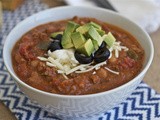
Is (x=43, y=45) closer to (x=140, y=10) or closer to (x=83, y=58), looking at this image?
(x=83, y=58)

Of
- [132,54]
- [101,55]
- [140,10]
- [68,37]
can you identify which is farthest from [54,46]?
[140,10]

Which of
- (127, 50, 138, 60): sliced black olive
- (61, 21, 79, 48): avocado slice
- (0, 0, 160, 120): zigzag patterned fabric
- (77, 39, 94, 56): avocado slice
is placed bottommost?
(0, 0, 160, 120): zigzag patterned fabric

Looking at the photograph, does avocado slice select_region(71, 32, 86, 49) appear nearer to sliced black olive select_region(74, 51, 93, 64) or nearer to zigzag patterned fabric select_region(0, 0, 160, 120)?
sliced black olive select_region(74, 51, 93, 64)

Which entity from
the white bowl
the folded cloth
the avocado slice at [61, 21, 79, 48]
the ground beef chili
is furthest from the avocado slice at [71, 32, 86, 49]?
the folded cloth

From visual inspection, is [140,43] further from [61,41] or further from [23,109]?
[23,109]

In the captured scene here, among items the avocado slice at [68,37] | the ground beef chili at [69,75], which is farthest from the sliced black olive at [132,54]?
the avocado slice at [68,37]

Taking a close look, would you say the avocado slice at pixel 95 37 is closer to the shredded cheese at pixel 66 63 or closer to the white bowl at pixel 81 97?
the shredded cheese at pixel 66 63
